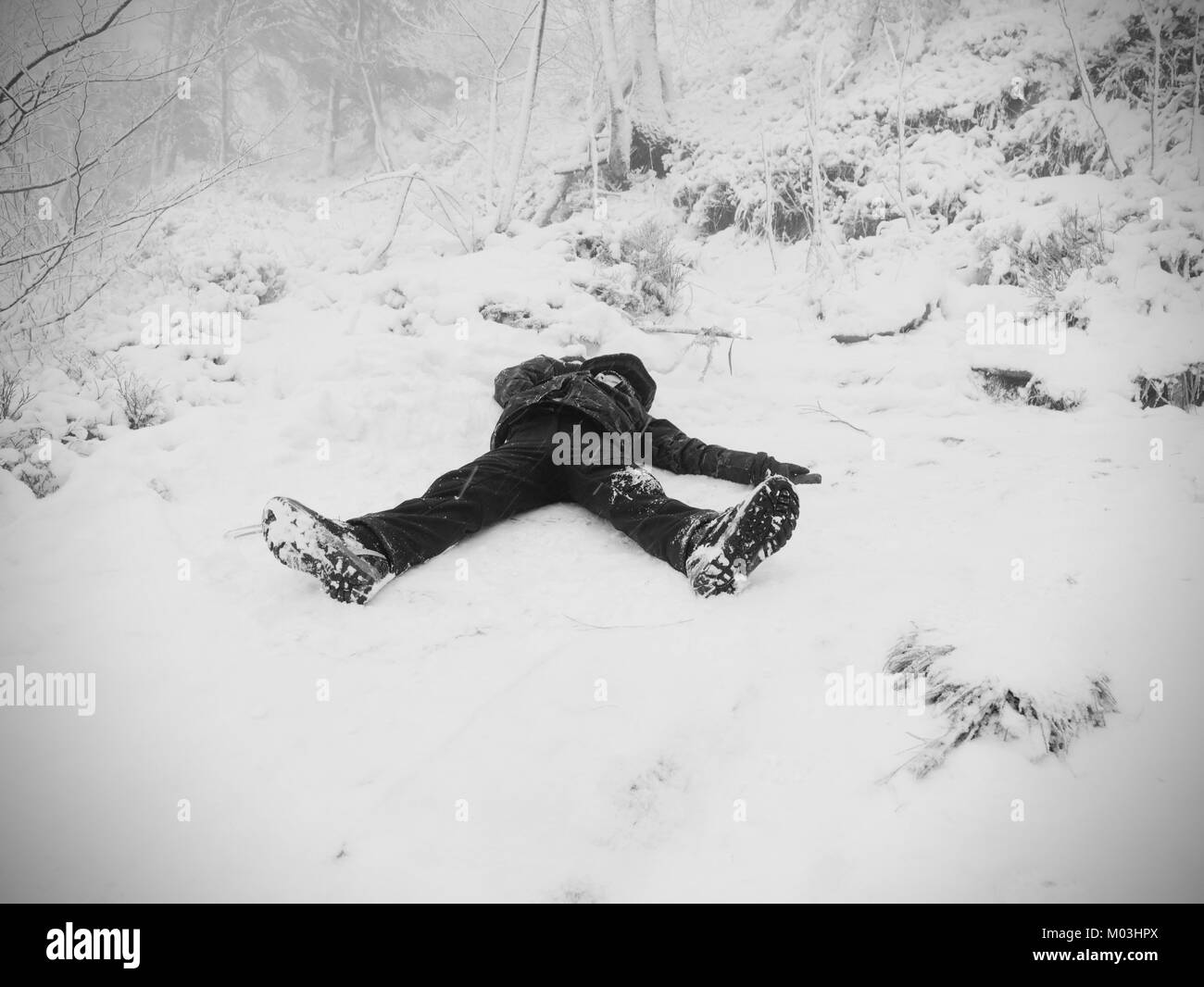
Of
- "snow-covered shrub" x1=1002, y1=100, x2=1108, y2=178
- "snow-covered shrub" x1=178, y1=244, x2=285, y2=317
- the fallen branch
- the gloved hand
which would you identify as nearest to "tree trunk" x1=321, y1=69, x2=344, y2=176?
"snow-covered shrub" x1=178, y1=244, x2=285, y2=317

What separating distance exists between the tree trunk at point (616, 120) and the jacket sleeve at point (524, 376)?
260 inches

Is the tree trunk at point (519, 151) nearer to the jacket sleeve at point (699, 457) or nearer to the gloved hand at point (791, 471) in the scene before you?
the jacket sleeve at point (699, 457)

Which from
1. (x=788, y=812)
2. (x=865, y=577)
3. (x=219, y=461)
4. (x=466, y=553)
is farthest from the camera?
(x=219, y=461)

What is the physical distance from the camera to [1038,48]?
7.04 meters

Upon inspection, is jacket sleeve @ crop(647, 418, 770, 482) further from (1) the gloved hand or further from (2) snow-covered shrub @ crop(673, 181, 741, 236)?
(2) snow-covered shrub @ crop(673, 181, 741, 236)

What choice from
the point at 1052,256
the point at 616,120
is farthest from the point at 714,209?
the point at 1052,256

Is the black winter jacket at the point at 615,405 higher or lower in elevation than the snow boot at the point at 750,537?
higher

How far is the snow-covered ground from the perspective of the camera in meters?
1.08

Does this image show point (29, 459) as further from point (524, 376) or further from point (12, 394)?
point (524, 376)

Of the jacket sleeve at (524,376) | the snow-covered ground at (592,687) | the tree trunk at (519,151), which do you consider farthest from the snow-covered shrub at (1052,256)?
the tree trunk at (519,151)

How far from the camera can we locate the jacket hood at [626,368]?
315cm

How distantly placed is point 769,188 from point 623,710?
6.81 meters
